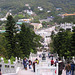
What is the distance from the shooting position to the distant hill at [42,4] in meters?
137

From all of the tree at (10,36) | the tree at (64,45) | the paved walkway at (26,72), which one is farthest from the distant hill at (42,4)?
the paved walkway at (26,72)

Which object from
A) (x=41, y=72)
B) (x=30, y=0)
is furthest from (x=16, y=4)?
(x=41, y=72)

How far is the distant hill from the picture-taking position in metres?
137

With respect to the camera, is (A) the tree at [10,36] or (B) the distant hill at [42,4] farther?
(B) the distant hill at [42,4]

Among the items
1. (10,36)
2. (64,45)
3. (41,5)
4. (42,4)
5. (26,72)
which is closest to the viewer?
(26,72)

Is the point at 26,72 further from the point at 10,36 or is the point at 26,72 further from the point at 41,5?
the point at 41,5

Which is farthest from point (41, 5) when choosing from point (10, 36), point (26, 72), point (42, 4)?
point (26, 72)

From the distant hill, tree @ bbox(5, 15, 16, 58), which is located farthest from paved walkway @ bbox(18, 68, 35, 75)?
the distant hill

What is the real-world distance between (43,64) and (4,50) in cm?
879

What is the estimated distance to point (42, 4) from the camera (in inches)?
5787

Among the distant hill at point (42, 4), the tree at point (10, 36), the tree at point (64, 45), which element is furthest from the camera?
the distant hill at point (42, 4)

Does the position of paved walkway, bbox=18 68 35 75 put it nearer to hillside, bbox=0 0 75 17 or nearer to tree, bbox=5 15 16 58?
tree, bbox=5 15 16 58

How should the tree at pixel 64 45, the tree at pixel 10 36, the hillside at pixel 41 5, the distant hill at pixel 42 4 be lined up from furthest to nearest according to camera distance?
the distant hill at pixel 42 4 → the hillside at pixel 41 5 → the tree at pixel 64 45 → the tree at pixel 10 36

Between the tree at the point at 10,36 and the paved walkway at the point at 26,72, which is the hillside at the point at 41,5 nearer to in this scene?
the tree at the point at 10,36
